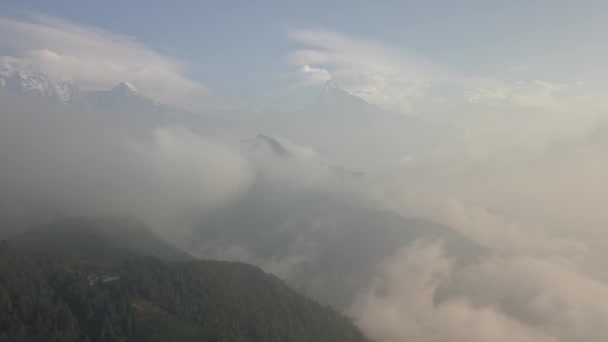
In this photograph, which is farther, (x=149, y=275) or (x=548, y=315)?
(x=548, y=315)

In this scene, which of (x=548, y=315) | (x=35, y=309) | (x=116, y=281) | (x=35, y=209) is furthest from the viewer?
(x=35, y=209)

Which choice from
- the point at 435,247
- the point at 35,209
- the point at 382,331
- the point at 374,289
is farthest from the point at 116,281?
the point at 435,247

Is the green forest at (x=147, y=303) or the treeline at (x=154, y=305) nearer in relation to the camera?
the treeline at (x=154, y=305)

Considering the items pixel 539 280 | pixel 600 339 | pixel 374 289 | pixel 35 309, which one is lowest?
pixel 35 309

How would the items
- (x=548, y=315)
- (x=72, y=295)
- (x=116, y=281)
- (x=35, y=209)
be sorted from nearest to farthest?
(x=72, y=295) → (x=116, y=281) → (x=548, y=315) → (x=35, y=209)

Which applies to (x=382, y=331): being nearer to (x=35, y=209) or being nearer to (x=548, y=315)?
(x=548, y=315)

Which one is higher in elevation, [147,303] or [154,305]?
[154,305]

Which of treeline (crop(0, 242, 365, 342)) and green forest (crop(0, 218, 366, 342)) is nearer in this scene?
treeline (crop(0, 242, 365, 342))

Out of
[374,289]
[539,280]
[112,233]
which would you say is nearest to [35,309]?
[112,233]

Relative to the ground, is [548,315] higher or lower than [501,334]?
higher

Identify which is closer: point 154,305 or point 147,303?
point 147,303
